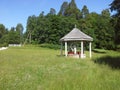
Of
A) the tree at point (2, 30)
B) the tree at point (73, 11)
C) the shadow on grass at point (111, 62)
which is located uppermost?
the tree at point (73, 11)

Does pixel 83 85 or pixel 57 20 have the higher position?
pixel 57 20

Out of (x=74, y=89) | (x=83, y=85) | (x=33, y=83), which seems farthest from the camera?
(x=33, y=83)

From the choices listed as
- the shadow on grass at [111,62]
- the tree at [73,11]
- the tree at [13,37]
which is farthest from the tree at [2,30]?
the shadow on grass at [111,62]

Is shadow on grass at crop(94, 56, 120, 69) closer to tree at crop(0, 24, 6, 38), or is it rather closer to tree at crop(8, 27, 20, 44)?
tree at crop(8, 27, 20, 44)

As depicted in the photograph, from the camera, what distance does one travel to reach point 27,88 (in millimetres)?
9500

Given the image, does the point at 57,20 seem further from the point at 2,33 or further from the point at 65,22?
the point at 2,33

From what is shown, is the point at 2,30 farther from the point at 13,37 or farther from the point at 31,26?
the point at 31,26

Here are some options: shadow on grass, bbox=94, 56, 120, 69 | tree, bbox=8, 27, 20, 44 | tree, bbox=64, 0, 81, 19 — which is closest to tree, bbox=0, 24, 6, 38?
tree, bbox=8, 27, 20, 44

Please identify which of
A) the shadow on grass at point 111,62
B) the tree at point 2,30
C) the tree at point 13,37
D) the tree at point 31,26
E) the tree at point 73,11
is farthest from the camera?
the tree at point 2,30

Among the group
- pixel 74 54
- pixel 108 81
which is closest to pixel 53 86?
pixel 108 81

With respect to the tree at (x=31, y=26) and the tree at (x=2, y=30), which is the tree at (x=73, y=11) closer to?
the tree at (x=31, y=26)

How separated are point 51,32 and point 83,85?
6850cm

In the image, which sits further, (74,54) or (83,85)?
(74,54)

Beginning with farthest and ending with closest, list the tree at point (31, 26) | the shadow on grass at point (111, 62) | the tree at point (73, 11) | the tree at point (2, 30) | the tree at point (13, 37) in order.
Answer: the tree at point (2, 30) → the tree at point (31, 26) → the tree at point (13, 37) → the tree at point (73, 11) → the shadow on grass at point (111, 62)
